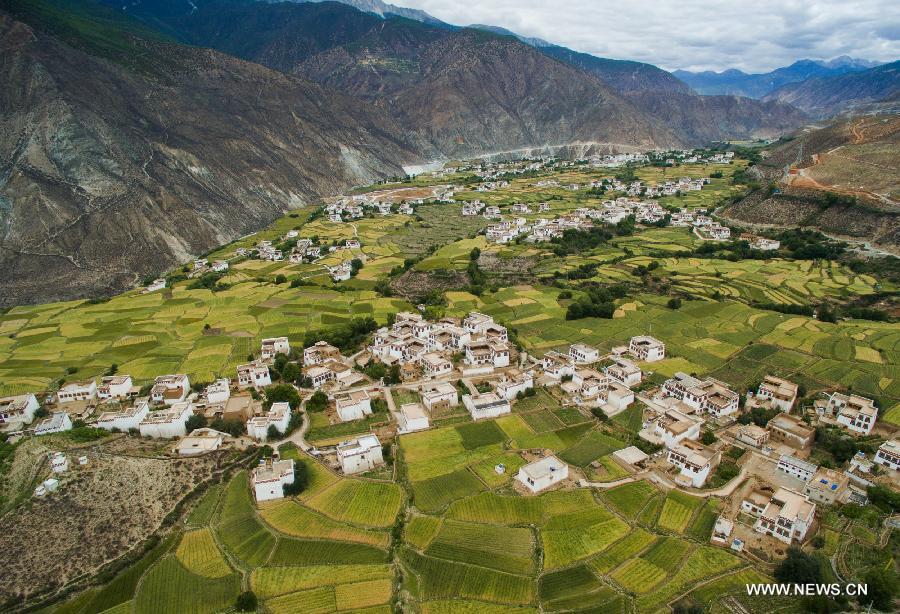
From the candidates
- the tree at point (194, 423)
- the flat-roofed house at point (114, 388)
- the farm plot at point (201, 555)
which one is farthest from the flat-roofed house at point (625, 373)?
the flat-roofed house at point (114, 388)

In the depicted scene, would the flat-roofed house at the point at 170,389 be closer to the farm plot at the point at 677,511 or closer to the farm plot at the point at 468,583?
the farm plot at the point at 468,583

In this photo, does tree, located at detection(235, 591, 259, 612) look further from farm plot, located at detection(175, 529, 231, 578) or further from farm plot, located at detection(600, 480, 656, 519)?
farm plot, located at detection(600, 480, 656, 519)

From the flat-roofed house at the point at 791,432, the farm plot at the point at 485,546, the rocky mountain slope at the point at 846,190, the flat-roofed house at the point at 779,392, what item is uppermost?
A: the rocky mountain slope at the point at 846,190

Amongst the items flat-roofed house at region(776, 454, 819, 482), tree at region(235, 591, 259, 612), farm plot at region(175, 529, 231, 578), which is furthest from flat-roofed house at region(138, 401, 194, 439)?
flat-roofed house at region(776, 454, 819, 482)

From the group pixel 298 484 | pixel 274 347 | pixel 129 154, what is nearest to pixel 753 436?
pixel 298 484

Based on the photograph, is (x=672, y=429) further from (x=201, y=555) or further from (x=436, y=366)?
(x=201, y=555)

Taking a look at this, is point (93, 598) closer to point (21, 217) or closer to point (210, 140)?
point (21, 217)

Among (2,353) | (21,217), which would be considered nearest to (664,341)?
(2,353)
